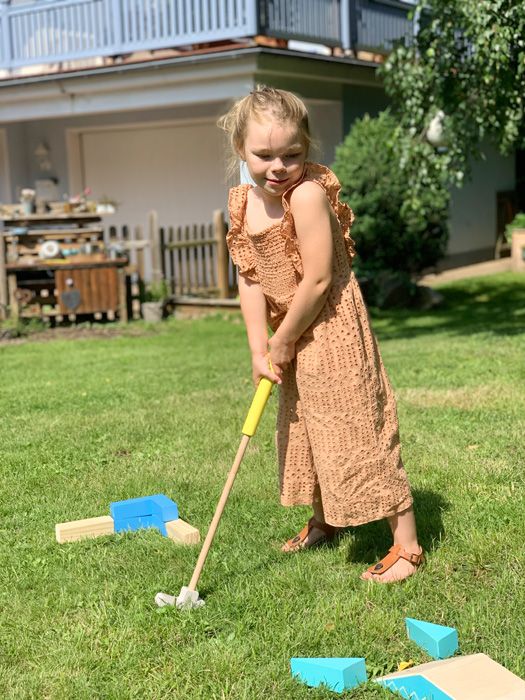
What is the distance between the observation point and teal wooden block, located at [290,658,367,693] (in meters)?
2.53

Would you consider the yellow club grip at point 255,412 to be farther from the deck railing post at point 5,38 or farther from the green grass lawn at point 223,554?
the deck railing post at point 5,38

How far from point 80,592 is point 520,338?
19.5 feet

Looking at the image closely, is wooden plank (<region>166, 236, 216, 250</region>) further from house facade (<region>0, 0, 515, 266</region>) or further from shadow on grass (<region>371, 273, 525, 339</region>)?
shadow on grass (<region>371, 273, 525, 339</region>)

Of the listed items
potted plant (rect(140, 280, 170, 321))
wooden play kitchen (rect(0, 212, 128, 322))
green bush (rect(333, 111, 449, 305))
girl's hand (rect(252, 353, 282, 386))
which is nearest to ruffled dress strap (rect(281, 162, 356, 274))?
girl's hand (rect(252, 353, 282, 386))

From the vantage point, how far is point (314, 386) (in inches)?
127

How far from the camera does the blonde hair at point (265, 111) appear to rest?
119 inches

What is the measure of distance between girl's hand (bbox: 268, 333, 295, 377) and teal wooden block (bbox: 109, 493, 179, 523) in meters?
0.89

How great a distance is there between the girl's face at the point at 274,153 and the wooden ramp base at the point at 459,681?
1.57 m

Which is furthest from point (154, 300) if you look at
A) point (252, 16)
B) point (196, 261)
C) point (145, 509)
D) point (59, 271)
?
point (145, 509)

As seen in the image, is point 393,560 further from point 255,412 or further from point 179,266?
point 179,266

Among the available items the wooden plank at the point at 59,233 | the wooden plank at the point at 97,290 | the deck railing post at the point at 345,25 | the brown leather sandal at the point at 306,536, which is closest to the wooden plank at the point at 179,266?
the wooden plank at the point at 59,233

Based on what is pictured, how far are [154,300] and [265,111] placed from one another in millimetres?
8917

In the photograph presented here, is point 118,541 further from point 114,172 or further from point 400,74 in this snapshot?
point 114,172

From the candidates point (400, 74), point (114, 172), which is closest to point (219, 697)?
point (400, 74)
